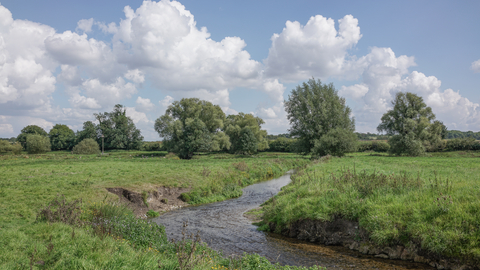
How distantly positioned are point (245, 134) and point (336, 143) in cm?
2675

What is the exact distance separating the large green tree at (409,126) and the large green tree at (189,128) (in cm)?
3767

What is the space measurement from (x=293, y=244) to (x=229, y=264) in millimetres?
4122

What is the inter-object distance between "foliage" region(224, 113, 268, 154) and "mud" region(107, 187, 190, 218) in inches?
1834

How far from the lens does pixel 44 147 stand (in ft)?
246

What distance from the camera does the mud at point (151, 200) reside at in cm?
1582

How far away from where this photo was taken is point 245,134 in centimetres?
6600

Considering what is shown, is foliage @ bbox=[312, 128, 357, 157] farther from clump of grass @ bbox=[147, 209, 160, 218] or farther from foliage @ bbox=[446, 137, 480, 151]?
foliage @ bbox=[446, 137, 480, 151]

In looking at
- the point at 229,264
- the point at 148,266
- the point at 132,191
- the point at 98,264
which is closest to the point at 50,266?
the point at 98,264

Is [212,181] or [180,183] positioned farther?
[212,181]

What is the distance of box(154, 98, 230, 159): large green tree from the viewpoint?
183 ft

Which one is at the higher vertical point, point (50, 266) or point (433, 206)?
point (433, 206)

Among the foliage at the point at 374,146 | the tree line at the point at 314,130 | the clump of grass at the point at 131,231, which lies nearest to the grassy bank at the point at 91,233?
the clump of grass at the point at 131,231

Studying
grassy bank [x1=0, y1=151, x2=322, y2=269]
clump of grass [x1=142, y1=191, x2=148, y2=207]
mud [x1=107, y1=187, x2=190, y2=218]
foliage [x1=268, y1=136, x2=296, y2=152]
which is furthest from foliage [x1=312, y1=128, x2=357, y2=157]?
foliage [x1=268, y1=136, x2=296, y2=152]

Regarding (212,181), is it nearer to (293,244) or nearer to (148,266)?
→ (293,244)
